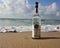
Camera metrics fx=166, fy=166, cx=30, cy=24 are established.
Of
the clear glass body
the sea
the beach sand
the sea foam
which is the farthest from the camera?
the sea

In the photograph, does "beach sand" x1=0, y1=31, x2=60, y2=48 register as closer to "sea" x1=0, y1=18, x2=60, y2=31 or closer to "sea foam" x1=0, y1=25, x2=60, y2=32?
"sea foam" x1=0, y1=25, x2=60, y2=32

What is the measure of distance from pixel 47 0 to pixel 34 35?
0.96 m

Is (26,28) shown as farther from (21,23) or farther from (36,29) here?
(36,29)

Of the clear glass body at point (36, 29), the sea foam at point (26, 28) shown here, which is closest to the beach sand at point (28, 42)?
the clear glass body at point (36, 29)

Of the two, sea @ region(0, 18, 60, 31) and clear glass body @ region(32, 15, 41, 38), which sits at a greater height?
sea @ region(0, 18, 60, 31)

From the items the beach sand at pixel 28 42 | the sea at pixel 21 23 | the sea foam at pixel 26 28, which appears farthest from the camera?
the sea at pixel 21 23

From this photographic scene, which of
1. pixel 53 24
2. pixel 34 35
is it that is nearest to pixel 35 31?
pixel 34 35

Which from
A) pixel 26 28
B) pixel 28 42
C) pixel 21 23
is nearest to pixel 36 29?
pixel 28 42

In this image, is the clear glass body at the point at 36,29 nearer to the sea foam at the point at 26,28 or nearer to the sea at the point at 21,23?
the sea foam at the point at 26,28

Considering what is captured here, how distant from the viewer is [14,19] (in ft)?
6.38

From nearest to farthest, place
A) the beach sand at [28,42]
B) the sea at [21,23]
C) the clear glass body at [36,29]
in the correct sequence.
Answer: the beach sand at [28,42] → the clear glass body at [36,29] → the sea at [21,23]

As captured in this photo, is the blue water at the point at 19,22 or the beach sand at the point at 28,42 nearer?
the beach sand at the point at 28,42

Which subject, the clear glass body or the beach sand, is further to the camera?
the clear glass body

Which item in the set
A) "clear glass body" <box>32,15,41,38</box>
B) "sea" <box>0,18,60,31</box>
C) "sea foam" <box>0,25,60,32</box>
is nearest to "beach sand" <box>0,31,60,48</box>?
"clear glass body" <box>32,15,41,38</box>
